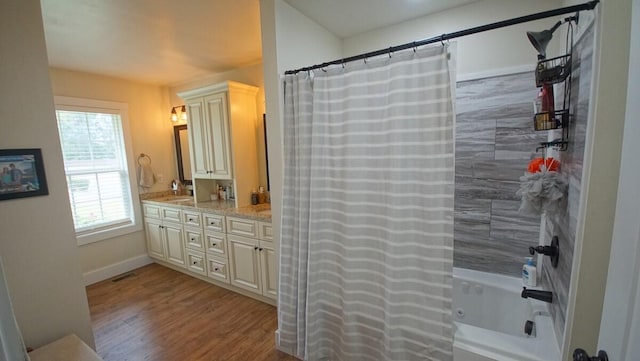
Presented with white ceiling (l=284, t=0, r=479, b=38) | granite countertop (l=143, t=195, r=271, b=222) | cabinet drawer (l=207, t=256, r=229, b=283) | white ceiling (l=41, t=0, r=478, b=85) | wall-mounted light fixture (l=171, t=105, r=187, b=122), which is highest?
white ceiling (l=41, t=0, r=478, b=85)

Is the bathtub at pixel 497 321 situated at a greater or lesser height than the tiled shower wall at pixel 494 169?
lesser

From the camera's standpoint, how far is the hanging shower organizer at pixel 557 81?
121cm

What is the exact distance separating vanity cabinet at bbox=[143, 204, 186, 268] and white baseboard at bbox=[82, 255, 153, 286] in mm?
127

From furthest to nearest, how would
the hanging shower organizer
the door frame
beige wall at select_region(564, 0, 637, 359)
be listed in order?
1. the hanging shower organizer
2. beige wall at select_region(564, 0, 637, 359)
3. the door frame

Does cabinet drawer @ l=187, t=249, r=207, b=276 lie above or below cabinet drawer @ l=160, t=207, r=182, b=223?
below

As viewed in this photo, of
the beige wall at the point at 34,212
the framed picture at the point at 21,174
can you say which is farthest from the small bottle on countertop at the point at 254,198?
the framed picture at the point at 21,174

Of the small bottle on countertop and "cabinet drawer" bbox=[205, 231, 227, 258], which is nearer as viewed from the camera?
"cabinet drawer" bbox=[205, 231, 227, 258]

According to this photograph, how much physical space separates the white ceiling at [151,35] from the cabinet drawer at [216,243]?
195 cm

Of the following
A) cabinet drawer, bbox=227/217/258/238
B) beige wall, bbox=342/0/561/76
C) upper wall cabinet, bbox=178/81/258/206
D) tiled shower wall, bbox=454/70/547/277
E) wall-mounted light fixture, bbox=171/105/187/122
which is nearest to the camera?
beige wall, bbox=342/0/561/76

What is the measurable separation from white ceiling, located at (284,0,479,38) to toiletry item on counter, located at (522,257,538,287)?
189cm

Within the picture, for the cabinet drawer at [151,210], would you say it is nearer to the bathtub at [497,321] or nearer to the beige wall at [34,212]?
the beige wall at [34,212]

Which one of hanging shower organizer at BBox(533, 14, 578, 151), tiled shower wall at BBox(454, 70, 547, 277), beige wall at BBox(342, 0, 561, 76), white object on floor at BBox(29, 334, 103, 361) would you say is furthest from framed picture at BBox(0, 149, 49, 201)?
tiled shower wall at BBox(454, 70, 547, 277)

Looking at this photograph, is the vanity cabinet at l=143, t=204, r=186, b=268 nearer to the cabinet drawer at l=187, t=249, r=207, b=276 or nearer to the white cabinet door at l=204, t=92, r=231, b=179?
the cabinet drawer at l=187, t=249, r=207, b=276

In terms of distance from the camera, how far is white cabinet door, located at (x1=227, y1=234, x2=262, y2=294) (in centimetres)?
259
